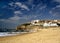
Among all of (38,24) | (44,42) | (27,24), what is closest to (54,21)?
(38,24)

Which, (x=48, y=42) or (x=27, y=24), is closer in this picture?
(x=48, y=42)

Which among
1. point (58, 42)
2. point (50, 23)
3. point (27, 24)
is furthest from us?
point (27, 24)

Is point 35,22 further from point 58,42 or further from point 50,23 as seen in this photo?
point 58,42

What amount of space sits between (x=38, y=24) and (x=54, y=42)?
24762mm

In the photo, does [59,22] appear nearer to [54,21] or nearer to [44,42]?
[54,21]

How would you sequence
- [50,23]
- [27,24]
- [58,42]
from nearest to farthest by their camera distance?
1. [58,42]
2. [50,23]
3. [27,24]

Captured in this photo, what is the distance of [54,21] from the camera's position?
33312 millimetres

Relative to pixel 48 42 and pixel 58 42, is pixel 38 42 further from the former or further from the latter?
pixel 58 42

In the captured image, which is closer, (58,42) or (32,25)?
(58,42)

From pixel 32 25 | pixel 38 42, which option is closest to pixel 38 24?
pixel 32 25

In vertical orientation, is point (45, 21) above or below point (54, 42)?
above

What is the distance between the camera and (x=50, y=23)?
31.6 m

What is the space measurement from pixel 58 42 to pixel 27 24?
2614 cm

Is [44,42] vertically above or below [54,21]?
below
